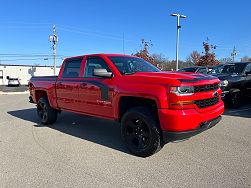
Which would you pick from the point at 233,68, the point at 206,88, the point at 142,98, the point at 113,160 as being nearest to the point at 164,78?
the point at 142,98

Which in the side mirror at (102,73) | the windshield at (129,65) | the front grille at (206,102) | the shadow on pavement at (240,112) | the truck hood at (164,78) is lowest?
the shadow on pavement at (240,112)

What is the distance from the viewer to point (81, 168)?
4250mm

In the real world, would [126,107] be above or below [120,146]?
above

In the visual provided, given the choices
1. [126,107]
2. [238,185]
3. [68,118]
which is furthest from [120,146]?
[68,118]

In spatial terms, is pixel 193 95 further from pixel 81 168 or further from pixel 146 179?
pixel 81 168

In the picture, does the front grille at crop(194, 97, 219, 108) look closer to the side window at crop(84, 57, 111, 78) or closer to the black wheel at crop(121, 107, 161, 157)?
the black wheel at crop(121, 107, 161, 157)

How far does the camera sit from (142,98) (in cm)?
473

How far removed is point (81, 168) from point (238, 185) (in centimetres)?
237

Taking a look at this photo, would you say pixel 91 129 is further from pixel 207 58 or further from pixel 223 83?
pixel 207 58

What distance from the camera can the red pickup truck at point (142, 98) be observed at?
4238 mm

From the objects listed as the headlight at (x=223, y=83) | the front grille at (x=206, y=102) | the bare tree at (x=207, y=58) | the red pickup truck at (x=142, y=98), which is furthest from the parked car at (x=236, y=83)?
the bare tree at (x=207, y=58)

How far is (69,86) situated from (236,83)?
6.21 metres

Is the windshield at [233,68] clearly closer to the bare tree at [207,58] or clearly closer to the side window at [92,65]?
the side window at [92,65]

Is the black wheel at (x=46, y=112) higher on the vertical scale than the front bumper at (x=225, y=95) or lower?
lower
